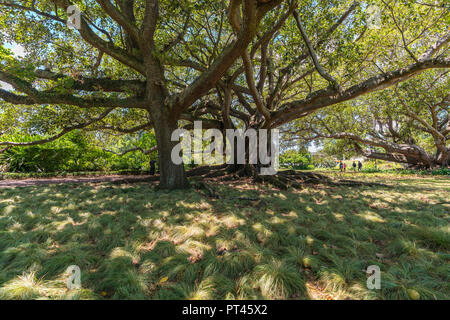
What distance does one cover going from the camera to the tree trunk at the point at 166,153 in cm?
560

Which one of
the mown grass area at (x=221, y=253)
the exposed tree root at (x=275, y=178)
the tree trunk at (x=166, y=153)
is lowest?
the mown grass area at (x=221, y=253)

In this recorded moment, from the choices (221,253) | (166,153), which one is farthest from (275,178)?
(221,253)

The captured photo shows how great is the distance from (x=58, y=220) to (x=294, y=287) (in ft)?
11.5

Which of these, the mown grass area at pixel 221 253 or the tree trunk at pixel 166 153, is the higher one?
the tree trunk at pixel 166 153

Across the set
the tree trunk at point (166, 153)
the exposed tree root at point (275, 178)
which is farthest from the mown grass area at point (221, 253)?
the exposed tree root at point (275, 178)

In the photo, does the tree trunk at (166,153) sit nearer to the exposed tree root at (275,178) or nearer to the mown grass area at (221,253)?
the exposed tree root at (275,178)

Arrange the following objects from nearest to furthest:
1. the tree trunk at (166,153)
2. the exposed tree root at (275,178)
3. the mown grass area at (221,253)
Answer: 1. the mown grass area at (221,253)
2. the tree trunk at (166,153)
3. the exposed tree root at (275,178)

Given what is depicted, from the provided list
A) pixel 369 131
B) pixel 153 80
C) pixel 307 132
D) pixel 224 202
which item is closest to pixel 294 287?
pixel 224 202

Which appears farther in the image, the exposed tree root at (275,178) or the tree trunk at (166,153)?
the exposed tree root at (275,178)

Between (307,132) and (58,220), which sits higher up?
(307,132)

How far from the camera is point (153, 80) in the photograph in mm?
5402

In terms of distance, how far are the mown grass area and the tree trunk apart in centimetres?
216

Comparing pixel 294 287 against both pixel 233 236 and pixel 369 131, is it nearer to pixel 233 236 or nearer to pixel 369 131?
pixel 233 236

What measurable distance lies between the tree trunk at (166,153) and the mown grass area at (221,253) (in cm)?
216
